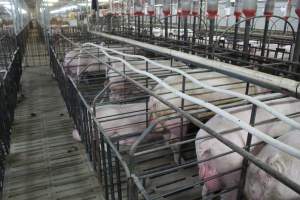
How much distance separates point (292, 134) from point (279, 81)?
30 cm

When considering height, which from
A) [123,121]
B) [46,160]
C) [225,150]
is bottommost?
[46,160]

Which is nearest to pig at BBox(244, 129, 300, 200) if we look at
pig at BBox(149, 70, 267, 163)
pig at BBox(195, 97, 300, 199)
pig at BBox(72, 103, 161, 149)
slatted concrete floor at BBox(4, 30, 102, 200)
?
pig at BBox(195, 97, 300, 199)

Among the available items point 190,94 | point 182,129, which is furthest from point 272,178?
point 190,94

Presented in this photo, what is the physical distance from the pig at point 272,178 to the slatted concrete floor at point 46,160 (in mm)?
1524

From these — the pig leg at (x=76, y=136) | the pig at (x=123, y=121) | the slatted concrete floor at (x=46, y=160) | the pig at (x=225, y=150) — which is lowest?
the slatted concrete floor at (x=46, y=160)

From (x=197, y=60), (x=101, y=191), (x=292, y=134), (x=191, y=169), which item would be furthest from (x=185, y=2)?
(x=292, y=134)

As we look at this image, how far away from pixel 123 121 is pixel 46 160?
1.07 meters

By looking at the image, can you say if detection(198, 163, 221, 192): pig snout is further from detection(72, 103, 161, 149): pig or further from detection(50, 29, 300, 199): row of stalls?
detection(72, 103, 161, 149): pig

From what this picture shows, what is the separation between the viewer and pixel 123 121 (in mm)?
2703

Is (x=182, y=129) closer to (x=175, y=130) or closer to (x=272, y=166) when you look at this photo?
(x=175, y=130)

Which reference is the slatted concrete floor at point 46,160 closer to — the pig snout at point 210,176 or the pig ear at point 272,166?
the pig snout at point 210,176

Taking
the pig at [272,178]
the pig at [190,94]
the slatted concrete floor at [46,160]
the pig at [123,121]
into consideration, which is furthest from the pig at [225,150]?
the slatted concrete floor at [46,160]

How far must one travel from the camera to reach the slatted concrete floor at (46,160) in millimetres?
2598

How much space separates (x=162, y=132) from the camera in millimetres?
2574
